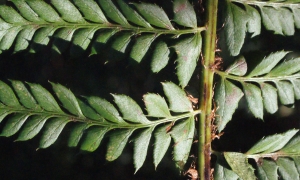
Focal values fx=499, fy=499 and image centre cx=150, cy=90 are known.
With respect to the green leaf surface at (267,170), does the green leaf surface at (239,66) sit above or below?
above

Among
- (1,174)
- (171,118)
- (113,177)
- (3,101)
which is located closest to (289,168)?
(171,118)

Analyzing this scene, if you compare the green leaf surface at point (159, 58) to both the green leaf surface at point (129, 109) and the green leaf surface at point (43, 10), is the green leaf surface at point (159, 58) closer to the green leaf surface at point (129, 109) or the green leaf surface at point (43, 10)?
the green leaf surface at point (129, 109)

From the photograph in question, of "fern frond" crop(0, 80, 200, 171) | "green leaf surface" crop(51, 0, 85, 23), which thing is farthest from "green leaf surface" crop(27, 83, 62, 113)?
"green leaf surface" crop(51, 0, 85, 23)

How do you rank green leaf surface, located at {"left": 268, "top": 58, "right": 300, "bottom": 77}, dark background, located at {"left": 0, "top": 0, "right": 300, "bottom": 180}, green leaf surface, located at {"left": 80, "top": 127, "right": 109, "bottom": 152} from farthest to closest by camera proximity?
dark background, located at {"left": 0, "top": 0, "right": 300, "bottom": 180}, green leaf surface, located at {"left": 268, "top": 58, "right": 300, "bottom": 77}, green leaf surface, located at {"left": 80, "top": 127, "right": 109, "bottom": 152}

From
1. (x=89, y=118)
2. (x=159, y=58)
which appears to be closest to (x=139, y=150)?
(x=89, y=118)

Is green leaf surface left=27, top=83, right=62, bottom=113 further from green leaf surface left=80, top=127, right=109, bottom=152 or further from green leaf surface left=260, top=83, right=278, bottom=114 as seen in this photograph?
green leaf surface left=260, top=83, right=278, bottom=114

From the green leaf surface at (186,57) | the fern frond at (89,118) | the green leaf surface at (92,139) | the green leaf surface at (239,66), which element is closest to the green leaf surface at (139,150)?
the fern frond at (89,118)
